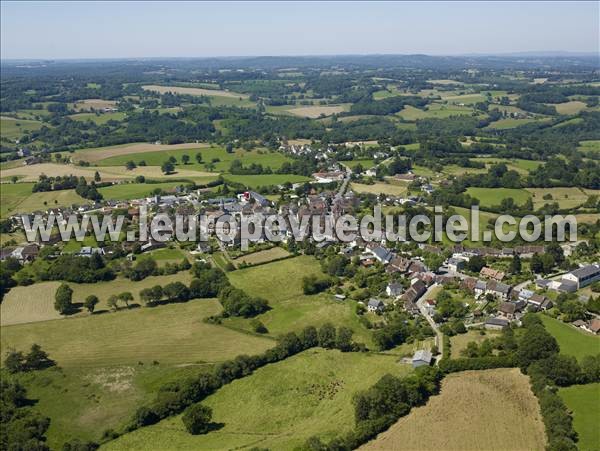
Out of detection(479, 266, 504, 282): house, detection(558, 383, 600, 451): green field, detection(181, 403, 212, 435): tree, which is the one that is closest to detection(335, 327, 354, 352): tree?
detection(181, 403, 212, 435): tree

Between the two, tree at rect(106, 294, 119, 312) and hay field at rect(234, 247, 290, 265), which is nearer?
tree at rect(106, 294, 119, 312)

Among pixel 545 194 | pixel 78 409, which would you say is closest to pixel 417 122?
pixel 545 194

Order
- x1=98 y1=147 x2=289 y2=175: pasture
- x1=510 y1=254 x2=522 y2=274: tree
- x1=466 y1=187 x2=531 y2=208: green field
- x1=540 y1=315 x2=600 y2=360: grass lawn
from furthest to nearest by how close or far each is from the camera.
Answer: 1. x1=98 y1=147 x2=289 y2=175: pasture
2. x1=466 y1=187 x2=531 y2=208: green field
3. x1=510 y1=254 x2=522 y2=274: tree
4. x1=540 y1=315 x2=600 y2=360: grass lawn

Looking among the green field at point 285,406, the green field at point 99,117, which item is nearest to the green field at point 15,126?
the green field at point 99,117

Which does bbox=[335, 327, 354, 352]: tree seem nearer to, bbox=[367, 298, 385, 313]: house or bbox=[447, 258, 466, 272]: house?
bbox=[367, 298, 385, 313]: house

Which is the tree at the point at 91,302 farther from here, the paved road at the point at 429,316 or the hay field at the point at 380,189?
the hay field at the point at 380,189
